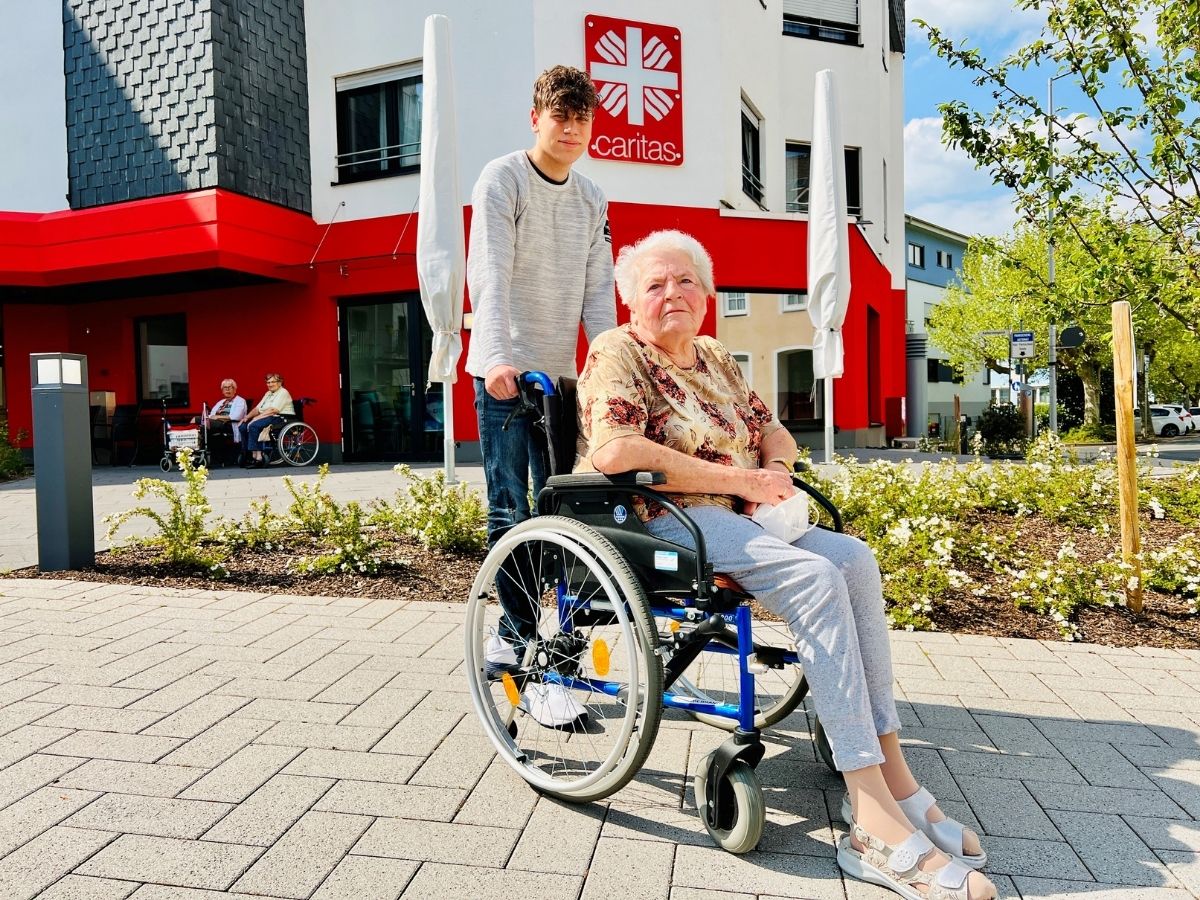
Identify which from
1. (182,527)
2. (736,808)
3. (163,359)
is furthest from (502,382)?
(163,359)

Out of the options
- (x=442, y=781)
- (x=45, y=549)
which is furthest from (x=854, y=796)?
(x=45, y=549)

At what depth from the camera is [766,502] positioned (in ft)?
7.48

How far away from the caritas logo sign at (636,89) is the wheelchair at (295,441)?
575cm

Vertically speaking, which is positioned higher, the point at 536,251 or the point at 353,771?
the point at 536,251

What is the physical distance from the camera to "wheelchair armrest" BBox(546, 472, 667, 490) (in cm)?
213

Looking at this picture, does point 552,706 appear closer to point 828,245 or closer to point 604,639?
point 604,639

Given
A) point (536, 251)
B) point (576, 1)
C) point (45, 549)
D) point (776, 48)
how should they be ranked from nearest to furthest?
1. point (536, 251)
2. point (45, 549)
3. point (576, 1)
4. point (776, 48)

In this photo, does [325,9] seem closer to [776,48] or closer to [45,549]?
[776,48]

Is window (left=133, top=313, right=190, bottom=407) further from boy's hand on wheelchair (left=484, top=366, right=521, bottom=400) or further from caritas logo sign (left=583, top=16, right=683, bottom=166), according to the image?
boy's hand on wheelchair (left=484, top=366, right=521, bottom=400)

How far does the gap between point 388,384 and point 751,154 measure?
24.1ft

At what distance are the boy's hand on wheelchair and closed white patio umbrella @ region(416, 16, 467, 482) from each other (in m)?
3.59

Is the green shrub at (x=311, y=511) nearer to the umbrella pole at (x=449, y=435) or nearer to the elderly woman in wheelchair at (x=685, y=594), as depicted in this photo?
the umbrella pole at (x=449, y=435)

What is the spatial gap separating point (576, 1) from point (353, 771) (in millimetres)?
11775

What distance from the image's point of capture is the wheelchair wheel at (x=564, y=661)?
1995mm
